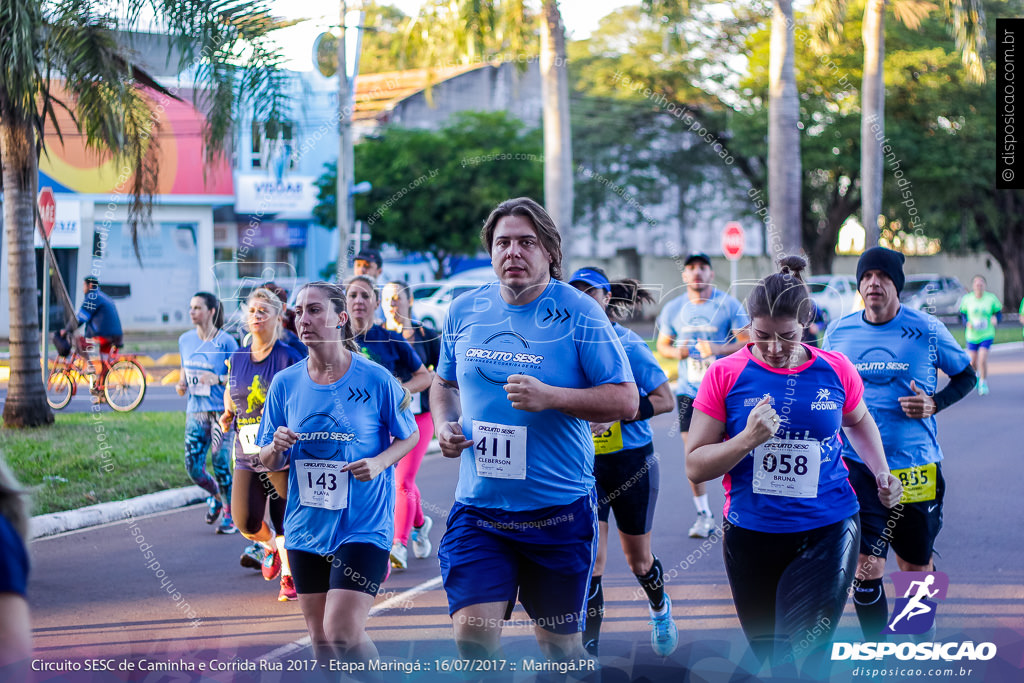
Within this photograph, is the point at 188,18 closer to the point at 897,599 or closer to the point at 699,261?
the point at 699,261

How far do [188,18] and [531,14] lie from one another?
391 inches

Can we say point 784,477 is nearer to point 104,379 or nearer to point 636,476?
point 636,476

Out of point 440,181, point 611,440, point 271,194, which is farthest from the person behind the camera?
point 271,194

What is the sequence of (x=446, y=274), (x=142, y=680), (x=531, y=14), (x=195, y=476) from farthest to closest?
1. (x=446, y=274)
2. (x=531, y=14)
3. (x=195, y=476)
4. (x=142, y=680)

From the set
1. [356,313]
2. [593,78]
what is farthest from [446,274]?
[356,313]

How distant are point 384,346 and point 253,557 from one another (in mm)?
1621

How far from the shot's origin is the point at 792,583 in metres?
3.71

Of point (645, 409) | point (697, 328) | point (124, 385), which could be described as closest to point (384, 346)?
point (645, 409)

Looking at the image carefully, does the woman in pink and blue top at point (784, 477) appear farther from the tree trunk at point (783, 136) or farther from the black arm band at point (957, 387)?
the tree trunk at point (783, 136)

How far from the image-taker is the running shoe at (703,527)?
746cm

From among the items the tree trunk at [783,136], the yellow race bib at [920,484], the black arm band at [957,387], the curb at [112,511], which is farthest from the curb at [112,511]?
the tree trunk at [783,136]

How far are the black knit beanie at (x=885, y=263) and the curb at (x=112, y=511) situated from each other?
224 inches

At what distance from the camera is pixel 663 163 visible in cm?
3741

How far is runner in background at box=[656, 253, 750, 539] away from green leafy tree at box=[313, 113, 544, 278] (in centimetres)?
2097
